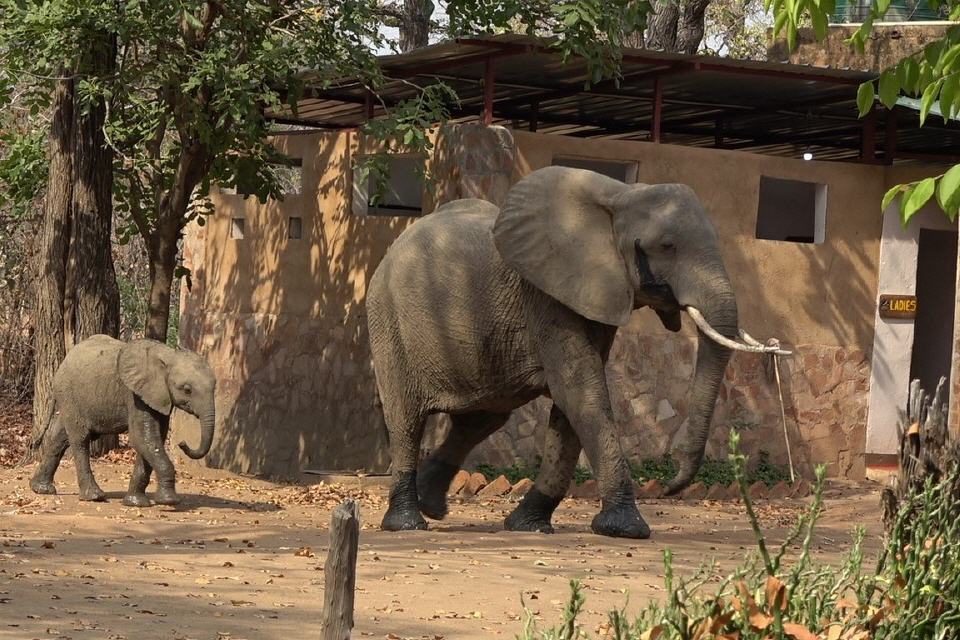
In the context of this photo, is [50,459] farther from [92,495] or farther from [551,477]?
[551,477]

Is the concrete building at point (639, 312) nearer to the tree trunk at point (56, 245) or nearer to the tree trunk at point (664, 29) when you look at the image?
the tree trunk at point (56, 245)

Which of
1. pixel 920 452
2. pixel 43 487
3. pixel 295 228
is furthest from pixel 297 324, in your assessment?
pixel 920 452

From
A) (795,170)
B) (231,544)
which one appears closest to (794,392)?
(795,170)

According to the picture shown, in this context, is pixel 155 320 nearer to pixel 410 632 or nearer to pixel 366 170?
pixel 366 170

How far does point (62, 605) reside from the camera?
754cm

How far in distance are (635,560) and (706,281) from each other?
1742 mm

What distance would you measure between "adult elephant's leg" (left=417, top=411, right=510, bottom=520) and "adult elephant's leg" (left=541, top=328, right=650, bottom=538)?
122cm

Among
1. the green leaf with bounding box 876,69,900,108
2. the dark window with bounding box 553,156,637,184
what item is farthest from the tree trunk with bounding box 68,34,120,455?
the green leaf with bounding box 876,69,900,108

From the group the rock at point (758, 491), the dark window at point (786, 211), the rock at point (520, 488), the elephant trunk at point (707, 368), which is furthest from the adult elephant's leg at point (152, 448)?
the dark window at point (786, 211)

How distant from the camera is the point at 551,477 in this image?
1108 cm

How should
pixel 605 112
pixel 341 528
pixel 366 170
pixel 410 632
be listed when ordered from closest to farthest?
pixel 341 528, pixel 410 632, pixel 366 170, pixel 605 112

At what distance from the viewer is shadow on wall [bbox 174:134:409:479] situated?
15.0m

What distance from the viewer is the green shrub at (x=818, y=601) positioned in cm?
444

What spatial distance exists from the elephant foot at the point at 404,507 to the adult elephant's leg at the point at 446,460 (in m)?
0.39
